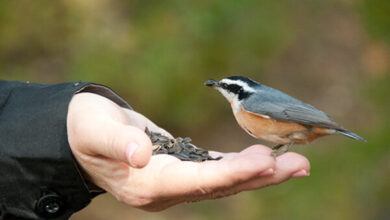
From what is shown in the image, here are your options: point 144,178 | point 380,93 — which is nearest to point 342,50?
point 380,93

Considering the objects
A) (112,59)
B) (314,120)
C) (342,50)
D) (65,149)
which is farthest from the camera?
(342,50)

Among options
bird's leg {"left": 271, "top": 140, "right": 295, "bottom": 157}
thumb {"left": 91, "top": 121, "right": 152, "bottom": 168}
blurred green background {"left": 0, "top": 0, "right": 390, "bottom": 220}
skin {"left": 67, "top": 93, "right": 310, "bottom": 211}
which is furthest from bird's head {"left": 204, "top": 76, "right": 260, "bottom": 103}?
blurred green background {"left": 0, "top": 0, "right": 390, "bottom": 220}

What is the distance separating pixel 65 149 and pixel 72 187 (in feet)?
0.73

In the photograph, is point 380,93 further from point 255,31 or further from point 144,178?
point 144,178

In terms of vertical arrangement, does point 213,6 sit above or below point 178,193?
above

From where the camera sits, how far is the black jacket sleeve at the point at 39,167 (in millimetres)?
2836

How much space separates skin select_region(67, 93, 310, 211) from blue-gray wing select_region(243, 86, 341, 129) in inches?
16.7

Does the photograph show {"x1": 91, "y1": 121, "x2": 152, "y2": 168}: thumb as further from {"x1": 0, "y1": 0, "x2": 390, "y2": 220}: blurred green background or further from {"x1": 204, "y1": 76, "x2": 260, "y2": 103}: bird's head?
{"x1": 0, "y1": 0, "x2": 390, "y2": 220}: blurred green background

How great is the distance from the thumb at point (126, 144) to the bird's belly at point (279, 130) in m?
0.97

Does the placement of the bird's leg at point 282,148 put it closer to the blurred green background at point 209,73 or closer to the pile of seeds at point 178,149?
the pile of seeds at point 178,149

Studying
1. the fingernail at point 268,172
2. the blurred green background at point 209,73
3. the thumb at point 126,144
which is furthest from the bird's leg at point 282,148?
the blurred green background at point 209,73

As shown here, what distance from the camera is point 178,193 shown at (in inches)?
98.6

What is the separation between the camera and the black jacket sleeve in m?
2.84

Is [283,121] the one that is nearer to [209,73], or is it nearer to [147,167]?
[147,167]
